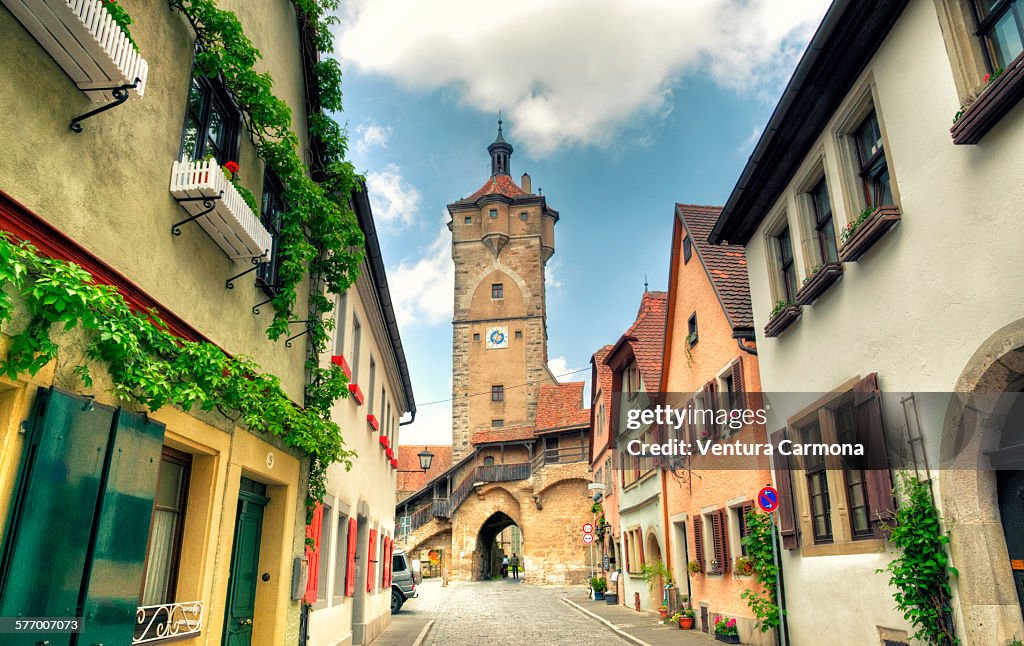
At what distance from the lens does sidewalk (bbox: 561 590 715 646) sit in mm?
13977

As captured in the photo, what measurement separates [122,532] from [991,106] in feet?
21.6

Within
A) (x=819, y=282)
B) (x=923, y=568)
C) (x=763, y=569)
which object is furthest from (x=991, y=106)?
(x=763, y=569)

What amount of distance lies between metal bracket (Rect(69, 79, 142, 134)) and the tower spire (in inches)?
2460

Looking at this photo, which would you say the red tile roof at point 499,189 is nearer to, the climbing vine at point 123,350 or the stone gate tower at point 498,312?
the stone gate tower at point 498,312

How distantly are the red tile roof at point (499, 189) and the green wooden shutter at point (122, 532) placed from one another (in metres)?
54.5

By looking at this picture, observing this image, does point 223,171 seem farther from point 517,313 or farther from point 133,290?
point 517,313

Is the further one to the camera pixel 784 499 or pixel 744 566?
pixel 744 566

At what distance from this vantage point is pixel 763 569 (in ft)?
37.2

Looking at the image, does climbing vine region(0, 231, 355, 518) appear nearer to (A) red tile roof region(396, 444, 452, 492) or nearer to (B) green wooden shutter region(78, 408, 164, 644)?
(B) green wooden shutter region(78, 408, 164, 644)

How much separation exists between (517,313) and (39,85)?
170ft

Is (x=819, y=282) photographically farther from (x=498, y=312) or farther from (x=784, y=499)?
(x=498, y=312)

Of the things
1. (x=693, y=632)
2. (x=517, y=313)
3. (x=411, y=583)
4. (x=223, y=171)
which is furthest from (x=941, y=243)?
(x=517, y=313)

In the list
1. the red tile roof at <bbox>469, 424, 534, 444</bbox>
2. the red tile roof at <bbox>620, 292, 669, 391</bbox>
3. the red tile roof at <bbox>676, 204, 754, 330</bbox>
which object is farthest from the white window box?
the red tile roof at <bbox>469, 424, 534, 444</bbox>

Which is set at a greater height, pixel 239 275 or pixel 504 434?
pixel 504 434
